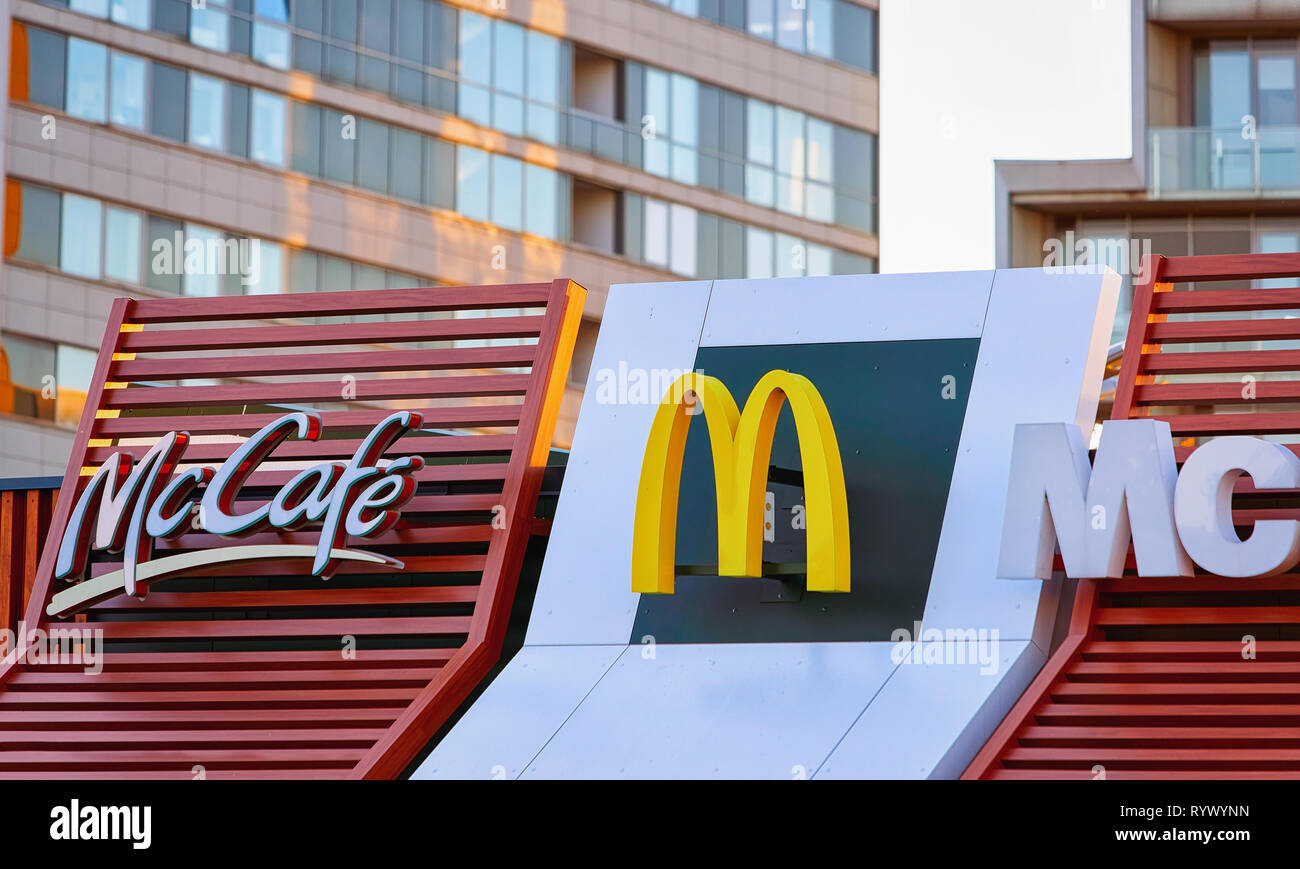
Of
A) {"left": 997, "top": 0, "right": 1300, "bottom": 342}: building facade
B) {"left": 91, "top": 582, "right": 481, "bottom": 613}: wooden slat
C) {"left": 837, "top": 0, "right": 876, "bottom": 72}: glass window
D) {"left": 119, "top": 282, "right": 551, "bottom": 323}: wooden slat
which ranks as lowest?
{"left": 91, "top": 582, "right": 481, "bottom": 613}: wooden slat

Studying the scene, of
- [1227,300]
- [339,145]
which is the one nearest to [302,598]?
[1227,300]

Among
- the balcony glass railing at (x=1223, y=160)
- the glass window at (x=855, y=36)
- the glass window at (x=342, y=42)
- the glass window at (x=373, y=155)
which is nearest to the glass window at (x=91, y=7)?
the glass window at (x=342, y=42)

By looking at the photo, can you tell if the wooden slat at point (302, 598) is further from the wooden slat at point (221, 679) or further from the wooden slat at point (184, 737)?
the wooden slat at point (184, 737)

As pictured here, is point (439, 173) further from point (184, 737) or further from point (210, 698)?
point (184, 737)

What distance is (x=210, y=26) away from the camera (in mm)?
45188

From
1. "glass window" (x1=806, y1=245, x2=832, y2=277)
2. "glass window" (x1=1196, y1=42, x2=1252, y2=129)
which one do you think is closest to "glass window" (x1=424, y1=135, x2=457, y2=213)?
"glass window" (x1=806, y1=245, x2=832, y2=277)

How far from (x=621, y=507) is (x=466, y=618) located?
5.58 feet

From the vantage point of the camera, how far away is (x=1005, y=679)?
55.3ft

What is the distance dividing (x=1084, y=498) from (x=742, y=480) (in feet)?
8.97

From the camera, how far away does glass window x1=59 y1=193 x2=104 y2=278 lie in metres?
43.4

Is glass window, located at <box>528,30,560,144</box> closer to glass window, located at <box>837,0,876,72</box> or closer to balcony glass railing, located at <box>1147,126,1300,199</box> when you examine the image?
glass window, located at <box>837,0,876,72</box>

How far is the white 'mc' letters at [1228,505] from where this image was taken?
16.5 meters

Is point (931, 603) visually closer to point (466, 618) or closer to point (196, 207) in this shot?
point (466, 618)
